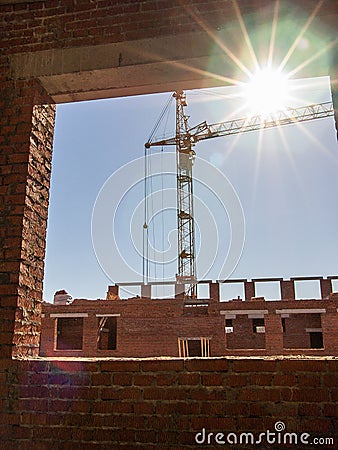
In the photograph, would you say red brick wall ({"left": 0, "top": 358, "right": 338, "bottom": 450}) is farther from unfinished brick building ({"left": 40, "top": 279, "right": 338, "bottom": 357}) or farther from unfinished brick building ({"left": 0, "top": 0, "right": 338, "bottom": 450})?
unfinished brick building ({"left": 40, "top": 279, "right": 338, "bottom": 357})

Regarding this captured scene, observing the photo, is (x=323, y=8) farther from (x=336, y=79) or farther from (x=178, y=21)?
(x=178, y=21)

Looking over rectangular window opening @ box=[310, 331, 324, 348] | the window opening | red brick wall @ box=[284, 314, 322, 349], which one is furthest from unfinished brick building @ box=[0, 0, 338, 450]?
rectangular window opening @ box=[310, 331, 324, 348]

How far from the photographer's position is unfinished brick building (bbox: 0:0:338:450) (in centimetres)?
222

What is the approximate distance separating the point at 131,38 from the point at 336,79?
151 cm

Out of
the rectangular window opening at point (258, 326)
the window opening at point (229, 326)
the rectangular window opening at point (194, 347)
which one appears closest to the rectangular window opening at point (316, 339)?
the rectangular window opening at point (258, 326)

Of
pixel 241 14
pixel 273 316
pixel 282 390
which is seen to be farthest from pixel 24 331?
pixel 273 316

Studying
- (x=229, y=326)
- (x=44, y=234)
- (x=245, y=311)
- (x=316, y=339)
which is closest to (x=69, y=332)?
(x=229, y=326)

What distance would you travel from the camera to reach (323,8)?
2705mm

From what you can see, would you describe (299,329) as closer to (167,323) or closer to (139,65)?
(167,323)

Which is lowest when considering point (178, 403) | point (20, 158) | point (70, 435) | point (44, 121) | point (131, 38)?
point (70, 435)
